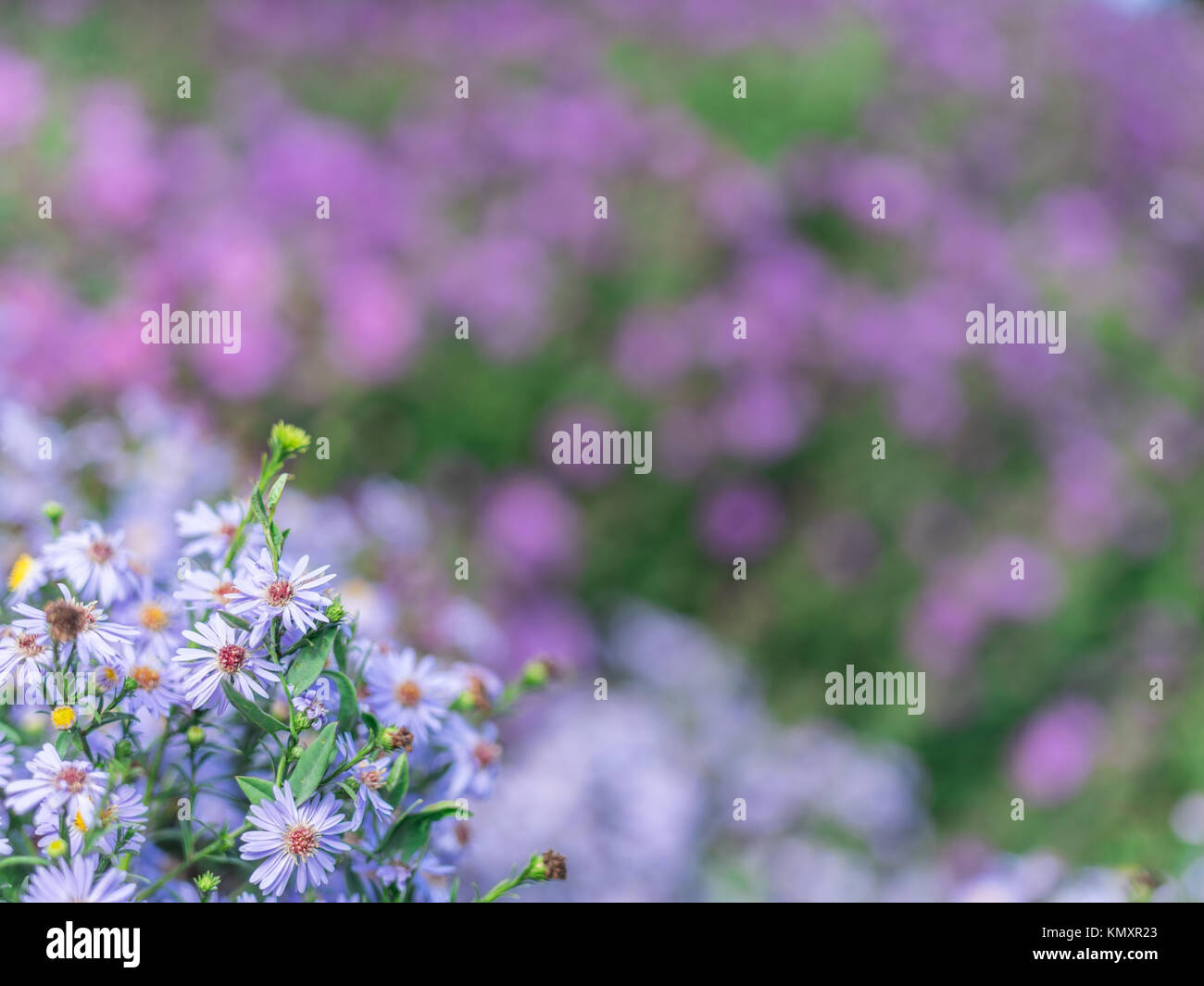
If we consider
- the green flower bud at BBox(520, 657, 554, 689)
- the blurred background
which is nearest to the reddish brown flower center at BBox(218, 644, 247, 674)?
the green flower bud at BBox(520, 657, 554, 689)

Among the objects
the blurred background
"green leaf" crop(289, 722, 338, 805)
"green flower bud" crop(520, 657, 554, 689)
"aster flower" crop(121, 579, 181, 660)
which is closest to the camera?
"green leaf" crop(289, 722, 338, 805)

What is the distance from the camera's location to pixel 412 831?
1.82 feet

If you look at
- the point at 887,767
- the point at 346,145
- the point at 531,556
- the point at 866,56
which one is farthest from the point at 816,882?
the point at 866,56

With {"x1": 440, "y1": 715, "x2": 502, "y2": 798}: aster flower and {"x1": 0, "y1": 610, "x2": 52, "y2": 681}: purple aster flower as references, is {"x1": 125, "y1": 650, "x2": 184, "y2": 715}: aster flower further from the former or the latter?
{"x1": 440, "y1": 715, "x2": 502, "y2": 798}: aster flower

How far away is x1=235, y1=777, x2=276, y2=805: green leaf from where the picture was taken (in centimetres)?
50

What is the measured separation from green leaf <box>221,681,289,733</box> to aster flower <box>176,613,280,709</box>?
1cm

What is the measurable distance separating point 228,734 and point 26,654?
120 mm

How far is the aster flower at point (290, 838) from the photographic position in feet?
1.63

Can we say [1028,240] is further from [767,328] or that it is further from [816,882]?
[816,882]

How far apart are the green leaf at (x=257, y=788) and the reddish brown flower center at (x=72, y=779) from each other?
0.29ft

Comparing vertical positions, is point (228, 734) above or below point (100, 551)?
below

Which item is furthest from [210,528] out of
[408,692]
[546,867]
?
[546,867]

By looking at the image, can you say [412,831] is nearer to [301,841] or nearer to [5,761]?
[301,841]
